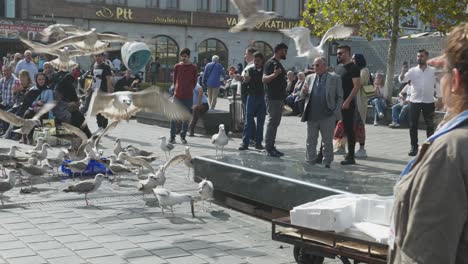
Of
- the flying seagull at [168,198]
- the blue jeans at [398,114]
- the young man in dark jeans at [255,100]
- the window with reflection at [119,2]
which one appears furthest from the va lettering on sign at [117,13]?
the flying seagull at [168,198]

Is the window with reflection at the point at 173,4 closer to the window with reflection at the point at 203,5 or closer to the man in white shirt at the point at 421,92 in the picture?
the window with reflection at the point at 203,5

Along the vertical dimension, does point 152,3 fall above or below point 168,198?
above

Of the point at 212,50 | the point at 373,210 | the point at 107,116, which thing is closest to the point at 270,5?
the point at 212,50

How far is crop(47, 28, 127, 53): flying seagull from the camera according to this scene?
30.2 ft

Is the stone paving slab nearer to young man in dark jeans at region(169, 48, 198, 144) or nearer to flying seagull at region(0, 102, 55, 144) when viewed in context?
flying seagull at region(0, 102, 55, 144)

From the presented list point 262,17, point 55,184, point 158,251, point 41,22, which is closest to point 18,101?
point 55,184

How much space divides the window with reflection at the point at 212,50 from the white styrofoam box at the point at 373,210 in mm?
42245

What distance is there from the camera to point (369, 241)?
158 inches

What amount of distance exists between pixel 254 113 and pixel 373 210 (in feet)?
25.4

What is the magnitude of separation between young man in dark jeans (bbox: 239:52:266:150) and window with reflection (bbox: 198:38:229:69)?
3448cm

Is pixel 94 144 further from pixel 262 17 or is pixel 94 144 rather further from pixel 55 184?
pixel 262 17

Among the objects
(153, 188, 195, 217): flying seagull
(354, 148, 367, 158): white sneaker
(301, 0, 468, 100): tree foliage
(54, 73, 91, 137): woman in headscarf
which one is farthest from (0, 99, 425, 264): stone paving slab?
(301, 0, 468, 100): tree foliage

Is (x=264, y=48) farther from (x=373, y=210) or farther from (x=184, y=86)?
(x=373, y=210)

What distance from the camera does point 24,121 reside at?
12.0 m
